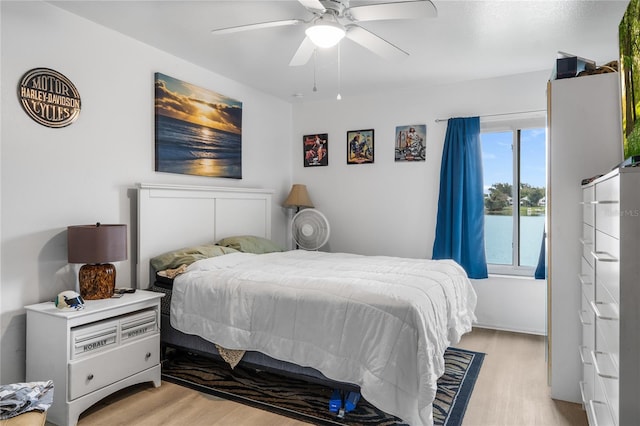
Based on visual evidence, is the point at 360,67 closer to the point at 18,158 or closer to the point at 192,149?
the point at 192,149

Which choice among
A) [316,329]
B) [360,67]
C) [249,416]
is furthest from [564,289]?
[360,67]

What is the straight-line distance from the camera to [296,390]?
2609mm

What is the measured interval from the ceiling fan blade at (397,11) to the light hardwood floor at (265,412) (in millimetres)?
2246

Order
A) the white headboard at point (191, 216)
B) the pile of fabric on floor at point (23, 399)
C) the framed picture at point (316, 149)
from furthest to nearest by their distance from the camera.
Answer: the framed picture at point (316, 149) < the white headboard at point (191, 216) < the pile of fabric on floor at point (23, 399)

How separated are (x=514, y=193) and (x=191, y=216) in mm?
3178

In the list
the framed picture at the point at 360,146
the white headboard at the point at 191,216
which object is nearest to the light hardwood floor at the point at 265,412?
the white headboard at the point at 191,216

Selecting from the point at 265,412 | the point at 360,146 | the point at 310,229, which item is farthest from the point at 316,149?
the point at 265,412

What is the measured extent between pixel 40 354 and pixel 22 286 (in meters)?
0.44

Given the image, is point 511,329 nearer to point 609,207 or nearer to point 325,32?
point 609,207

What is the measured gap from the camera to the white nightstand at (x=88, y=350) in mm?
2189

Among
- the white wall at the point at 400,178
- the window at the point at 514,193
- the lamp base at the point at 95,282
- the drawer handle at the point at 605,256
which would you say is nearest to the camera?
the drawer handle at the point at 605,256

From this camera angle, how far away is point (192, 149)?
3.64 m

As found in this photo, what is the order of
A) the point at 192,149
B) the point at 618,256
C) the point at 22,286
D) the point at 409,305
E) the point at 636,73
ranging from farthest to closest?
the point at 192,149 → the point at 22,286 → the point at 409,305 → the point at 636,73 → the point at 618,256

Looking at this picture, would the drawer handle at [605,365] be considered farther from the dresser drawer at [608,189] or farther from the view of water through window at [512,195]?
the view of water through window at [512,195]
